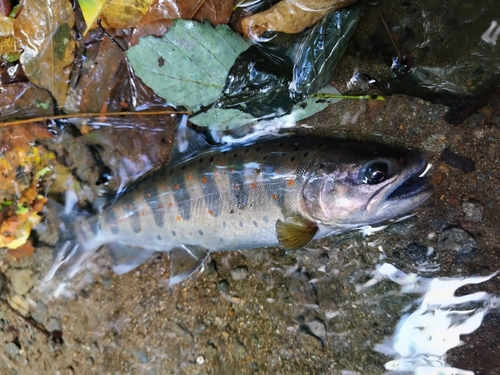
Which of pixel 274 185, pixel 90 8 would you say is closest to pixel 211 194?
pixel 274 185

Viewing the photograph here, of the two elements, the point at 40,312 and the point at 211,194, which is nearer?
the point at 211,194

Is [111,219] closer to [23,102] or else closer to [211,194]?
[211,194]

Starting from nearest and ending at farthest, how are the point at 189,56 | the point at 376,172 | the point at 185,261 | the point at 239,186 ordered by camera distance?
the point at 376,172 → the point at 239,186 → the point at 189,56 → the point at 185,261

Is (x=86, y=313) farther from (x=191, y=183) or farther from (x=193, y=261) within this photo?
(x=191, y=183)

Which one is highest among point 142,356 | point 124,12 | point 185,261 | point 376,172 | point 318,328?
point 124,12

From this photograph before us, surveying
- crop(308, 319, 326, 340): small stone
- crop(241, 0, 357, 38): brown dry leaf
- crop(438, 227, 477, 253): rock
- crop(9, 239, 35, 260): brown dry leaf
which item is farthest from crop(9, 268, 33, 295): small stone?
crop(438, 227, 477, 253): rock

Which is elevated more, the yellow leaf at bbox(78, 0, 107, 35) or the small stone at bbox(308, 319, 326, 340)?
the yellow leaf at bbox(78, 0, 107, 35)

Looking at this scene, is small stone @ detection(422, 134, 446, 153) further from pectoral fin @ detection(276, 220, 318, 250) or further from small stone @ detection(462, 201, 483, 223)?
pectoral fin @ detection(276, 220, 318, 250)

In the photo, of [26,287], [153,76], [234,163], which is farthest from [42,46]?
[26,287]

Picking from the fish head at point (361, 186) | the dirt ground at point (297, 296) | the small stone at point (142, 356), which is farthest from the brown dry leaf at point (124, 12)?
the small stone at point (142, 356)
